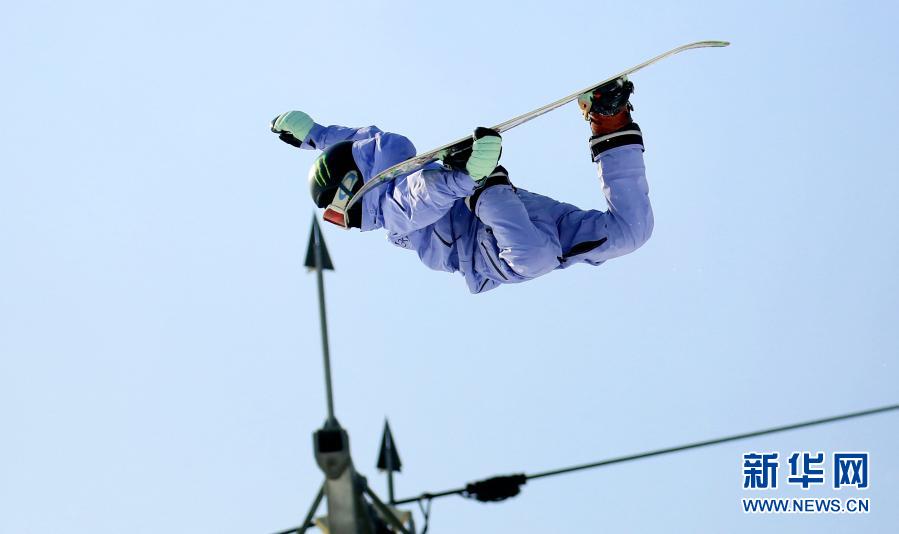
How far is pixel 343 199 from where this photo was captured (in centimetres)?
1069

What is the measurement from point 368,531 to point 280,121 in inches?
238

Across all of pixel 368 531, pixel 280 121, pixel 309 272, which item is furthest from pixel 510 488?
pixel 280 121

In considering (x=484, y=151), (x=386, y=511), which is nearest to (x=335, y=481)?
(x=386, y=511)

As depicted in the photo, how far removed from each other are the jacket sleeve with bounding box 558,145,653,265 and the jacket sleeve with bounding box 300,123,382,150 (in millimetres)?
2149

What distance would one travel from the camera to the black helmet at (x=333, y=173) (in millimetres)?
10672

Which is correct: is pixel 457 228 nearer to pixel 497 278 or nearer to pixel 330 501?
pixel 497 278

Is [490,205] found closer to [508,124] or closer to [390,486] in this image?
[508,124]

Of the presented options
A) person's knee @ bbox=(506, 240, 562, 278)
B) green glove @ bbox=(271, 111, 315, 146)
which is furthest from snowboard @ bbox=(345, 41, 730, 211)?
green glove @ bbox=(271, 111, 315, 146)

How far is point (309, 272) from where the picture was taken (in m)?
6.60

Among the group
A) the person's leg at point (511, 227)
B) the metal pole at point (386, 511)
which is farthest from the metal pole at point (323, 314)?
the person's leg at point (511, 227)

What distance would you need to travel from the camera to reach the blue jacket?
9.93 metres

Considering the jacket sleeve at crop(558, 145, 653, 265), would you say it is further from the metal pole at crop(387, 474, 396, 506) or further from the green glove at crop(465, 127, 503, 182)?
the metal pole at crop(387, 474, 396, 506)

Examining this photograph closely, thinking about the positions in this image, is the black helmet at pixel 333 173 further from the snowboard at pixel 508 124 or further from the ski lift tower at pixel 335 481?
the ski lift tower at pixel 335 481

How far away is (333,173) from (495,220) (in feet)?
5.16
